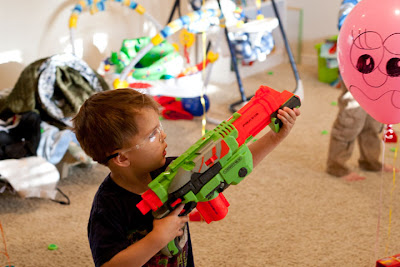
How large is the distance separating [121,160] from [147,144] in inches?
2.5

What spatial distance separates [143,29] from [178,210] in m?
2.46

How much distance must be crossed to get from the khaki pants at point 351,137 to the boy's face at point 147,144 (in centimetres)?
128

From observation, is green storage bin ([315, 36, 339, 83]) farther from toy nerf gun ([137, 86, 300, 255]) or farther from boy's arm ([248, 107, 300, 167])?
toy nerf gun ([137, 86, 300, 255])

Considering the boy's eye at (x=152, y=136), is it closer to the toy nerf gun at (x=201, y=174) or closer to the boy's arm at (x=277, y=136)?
the toy nerf gun at (x=201, y=174)

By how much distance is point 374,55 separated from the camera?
1400 mm

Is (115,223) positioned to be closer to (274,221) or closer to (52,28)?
(274,221)

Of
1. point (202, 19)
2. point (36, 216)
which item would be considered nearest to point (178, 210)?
point (36, 216)

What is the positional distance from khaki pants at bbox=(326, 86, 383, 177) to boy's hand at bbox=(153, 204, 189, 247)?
1.32m

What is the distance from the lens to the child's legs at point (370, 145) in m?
2.25

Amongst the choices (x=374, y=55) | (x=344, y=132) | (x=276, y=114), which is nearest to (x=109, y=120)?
(x=276, y=114)

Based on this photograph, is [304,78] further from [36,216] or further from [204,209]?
[204,209]

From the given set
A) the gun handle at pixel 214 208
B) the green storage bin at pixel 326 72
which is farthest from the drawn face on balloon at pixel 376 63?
the green storage bin at pixel 326 72

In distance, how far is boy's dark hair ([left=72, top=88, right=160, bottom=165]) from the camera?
3.33ft

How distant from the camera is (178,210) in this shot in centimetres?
102
